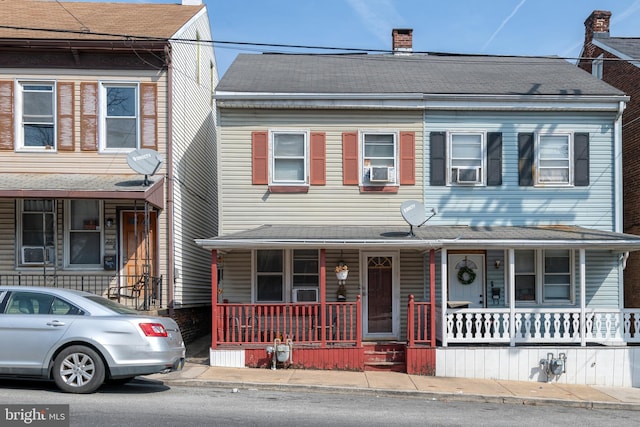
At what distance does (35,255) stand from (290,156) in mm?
5865

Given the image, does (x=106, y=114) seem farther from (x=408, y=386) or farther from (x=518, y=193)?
(x=518, y=193)

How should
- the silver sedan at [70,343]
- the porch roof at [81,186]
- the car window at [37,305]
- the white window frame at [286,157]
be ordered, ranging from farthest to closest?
the white window frame at [286,157], the porch roof at [81,186], the car window at [37,305], the silver sedan at [70,343]

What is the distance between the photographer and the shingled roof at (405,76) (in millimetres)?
15359

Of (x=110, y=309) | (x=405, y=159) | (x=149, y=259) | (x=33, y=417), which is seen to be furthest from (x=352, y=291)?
(x=33, y=417)

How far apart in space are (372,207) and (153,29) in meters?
6.41

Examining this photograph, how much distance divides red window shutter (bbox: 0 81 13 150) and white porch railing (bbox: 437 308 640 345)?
9829mm

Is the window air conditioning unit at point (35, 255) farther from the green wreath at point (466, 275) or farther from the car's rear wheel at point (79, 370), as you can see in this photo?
the green wreath at point (466, 275)

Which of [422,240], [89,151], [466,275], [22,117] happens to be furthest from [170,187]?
[466,275]

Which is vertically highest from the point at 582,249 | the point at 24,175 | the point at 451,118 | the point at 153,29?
the point at 153,29

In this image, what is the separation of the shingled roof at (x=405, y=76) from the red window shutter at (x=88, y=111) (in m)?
2.66

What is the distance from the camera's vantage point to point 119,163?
1443 cm

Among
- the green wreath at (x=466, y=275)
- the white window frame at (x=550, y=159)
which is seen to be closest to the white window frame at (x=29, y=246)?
the green wreath at (x=466, y=275)

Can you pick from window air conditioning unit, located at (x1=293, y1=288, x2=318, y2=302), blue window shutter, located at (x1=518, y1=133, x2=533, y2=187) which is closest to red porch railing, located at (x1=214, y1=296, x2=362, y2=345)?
window air conditioning unit, located at (x1=293, y1=288, x2=318, y2=302)

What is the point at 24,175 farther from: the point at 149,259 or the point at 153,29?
the point at 153,29
